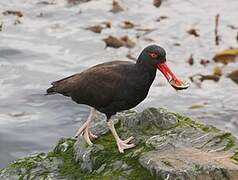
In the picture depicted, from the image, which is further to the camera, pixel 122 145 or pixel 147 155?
pixel 122 145

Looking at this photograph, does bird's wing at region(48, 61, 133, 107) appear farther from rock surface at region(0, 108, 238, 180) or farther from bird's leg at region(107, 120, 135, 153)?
rock surface at region(0, 108, 238, 180)

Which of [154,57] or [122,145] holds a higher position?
[154,57]

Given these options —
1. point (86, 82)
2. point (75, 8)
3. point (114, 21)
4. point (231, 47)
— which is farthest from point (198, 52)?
point (86, 82)

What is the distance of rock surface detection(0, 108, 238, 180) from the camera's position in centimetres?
654

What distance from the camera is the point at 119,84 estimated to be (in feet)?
23.5

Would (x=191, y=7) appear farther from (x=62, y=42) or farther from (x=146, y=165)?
(x=146, y=165)

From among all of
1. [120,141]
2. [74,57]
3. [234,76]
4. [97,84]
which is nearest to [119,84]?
[97,84]

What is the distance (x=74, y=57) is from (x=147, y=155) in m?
7.82

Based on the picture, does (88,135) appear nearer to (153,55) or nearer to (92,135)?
(92,135)

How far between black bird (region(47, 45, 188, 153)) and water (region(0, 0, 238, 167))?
3626 mm

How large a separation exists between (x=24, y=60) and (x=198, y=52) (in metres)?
3.32

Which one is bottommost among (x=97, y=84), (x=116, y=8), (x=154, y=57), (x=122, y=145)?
(x=116, y=8)

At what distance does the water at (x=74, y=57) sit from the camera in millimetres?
11930

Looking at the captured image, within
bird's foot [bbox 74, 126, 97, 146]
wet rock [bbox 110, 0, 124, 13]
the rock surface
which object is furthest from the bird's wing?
wet rock [bbox 110, 0, 124, 13]
